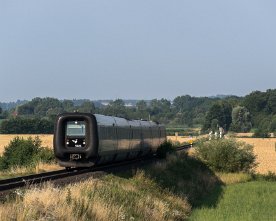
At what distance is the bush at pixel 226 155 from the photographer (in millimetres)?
47500

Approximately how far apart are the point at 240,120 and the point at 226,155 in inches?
5253

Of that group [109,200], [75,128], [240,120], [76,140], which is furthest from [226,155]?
[240,120]

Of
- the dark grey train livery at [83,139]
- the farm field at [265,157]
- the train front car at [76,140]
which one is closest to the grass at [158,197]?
the dark grey train livery at [83,139]

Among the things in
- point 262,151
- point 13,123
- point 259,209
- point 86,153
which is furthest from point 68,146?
point 13,123

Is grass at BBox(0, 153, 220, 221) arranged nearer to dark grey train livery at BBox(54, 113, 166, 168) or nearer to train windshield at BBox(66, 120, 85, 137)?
dark grey train livery at BBox(54, 113, 166, 168)

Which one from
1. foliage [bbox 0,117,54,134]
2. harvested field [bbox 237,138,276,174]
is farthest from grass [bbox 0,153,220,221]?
foliage [bbox 0,117,54,134]

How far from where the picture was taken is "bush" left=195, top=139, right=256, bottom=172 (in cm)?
4750

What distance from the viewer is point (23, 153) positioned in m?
38.0

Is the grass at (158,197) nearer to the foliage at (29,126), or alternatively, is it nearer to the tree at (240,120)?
the foliage at (29,126)

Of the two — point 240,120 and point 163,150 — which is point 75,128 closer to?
point 163,150

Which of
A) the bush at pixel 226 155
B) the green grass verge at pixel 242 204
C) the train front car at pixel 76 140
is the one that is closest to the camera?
the green grass verge at pixel 242 204

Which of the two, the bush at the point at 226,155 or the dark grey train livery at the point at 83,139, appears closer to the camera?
the dark grey train livery at the point at 83,139

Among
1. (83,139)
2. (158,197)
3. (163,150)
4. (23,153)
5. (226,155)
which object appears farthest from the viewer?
(226,155)

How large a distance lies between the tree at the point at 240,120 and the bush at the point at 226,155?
12757 centimetres
